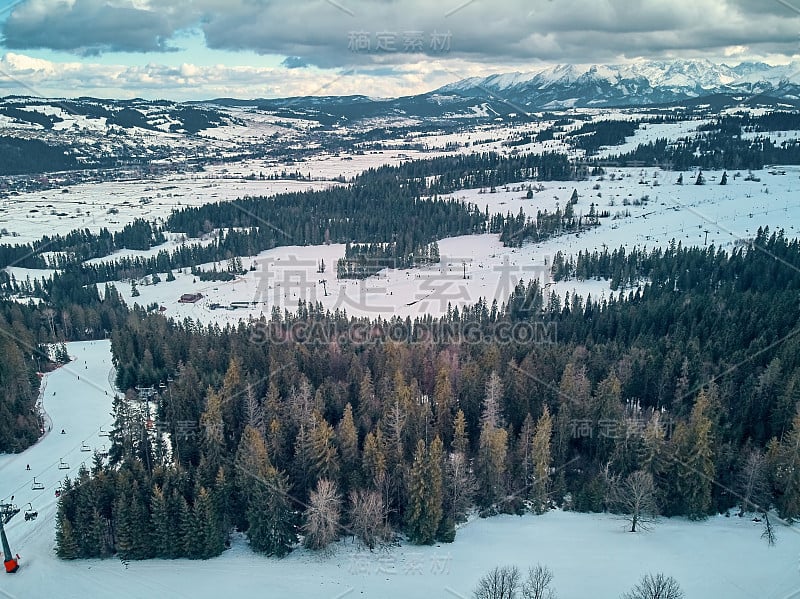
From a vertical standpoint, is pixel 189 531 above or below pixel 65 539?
above

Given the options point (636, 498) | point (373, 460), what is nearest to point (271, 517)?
point (373, 460)

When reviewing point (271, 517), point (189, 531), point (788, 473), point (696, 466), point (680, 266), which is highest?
point (680, 266)

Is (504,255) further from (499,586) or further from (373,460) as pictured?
(499,586)

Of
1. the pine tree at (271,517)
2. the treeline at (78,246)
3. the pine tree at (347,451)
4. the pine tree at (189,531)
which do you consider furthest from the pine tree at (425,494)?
the treeline at (78,246)

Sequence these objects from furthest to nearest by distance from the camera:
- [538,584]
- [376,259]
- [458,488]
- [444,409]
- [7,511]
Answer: [376,259]
[444,409]
[7,511]
[458,488]
[538,584]

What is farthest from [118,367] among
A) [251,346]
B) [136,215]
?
[136,215]

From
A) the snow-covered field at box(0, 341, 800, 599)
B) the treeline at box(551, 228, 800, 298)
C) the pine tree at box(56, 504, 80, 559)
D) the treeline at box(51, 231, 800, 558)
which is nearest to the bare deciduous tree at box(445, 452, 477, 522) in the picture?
the treeline at box(51, 231, 800, 558)
